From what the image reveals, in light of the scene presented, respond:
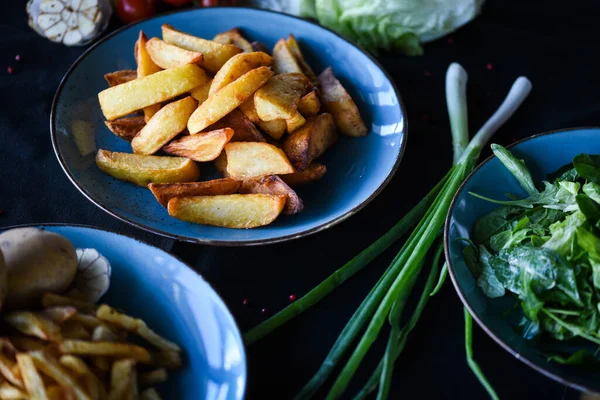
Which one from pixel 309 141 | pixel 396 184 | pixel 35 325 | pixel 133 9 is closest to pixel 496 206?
pixel 396 184

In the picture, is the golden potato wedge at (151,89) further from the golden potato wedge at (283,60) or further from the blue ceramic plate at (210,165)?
the golden potato wedge at (283,60)

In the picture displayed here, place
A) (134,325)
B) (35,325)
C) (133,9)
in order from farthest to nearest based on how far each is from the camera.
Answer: (133,9) < (134,325) < (35,325)

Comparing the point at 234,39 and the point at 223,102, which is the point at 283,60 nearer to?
the point at 234,39

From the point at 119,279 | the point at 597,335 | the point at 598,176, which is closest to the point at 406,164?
the point at 598,176

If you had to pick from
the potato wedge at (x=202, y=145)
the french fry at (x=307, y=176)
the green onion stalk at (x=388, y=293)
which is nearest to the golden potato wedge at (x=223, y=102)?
the potato wedge at (x=202, y=145)

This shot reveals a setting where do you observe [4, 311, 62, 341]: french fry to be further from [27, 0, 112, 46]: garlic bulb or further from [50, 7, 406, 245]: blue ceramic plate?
[27, 0, 112, 46]: garlic bulb
